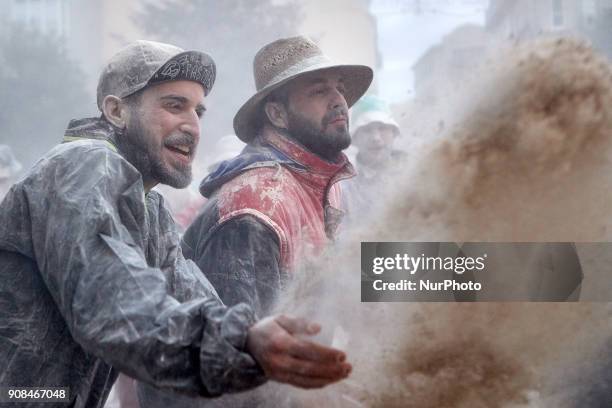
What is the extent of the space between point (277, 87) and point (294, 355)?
5.82 ft

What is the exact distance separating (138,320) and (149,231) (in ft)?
1.95

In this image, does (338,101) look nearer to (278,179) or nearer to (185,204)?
(278,179)

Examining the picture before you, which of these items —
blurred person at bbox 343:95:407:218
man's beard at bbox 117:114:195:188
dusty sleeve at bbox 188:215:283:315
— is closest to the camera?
man's beard at bbox 117:114:195:188

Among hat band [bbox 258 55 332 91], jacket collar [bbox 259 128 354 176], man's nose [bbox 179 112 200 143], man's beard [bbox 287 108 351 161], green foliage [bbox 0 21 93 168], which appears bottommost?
man's nose [bbox 179 112 200 143]

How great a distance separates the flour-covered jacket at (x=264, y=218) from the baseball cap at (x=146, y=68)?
63 cm

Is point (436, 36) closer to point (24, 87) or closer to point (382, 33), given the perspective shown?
point (382, 33)

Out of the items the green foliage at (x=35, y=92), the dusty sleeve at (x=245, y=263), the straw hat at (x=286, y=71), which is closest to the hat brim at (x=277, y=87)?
the straw hat at (x=286, y=71)

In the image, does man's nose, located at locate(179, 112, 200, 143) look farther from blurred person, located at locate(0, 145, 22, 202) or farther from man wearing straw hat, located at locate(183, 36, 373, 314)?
blurred person, located at locate(0, 145, 22, 202)

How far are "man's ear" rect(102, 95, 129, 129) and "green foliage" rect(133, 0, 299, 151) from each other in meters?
1.18

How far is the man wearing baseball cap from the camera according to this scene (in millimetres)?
1608

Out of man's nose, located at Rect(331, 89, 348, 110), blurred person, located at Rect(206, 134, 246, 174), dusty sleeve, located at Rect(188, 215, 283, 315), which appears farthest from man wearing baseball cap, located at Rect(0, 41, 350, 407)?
blurred person, located at Rect(206, 134, 246, 174)

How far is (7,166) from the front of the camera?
4.38m

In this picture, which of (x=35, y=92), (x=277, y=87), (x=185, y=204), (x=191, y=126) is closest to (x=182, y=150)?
(x=191, y=126)

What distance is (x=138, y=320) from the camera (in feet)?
5.44
